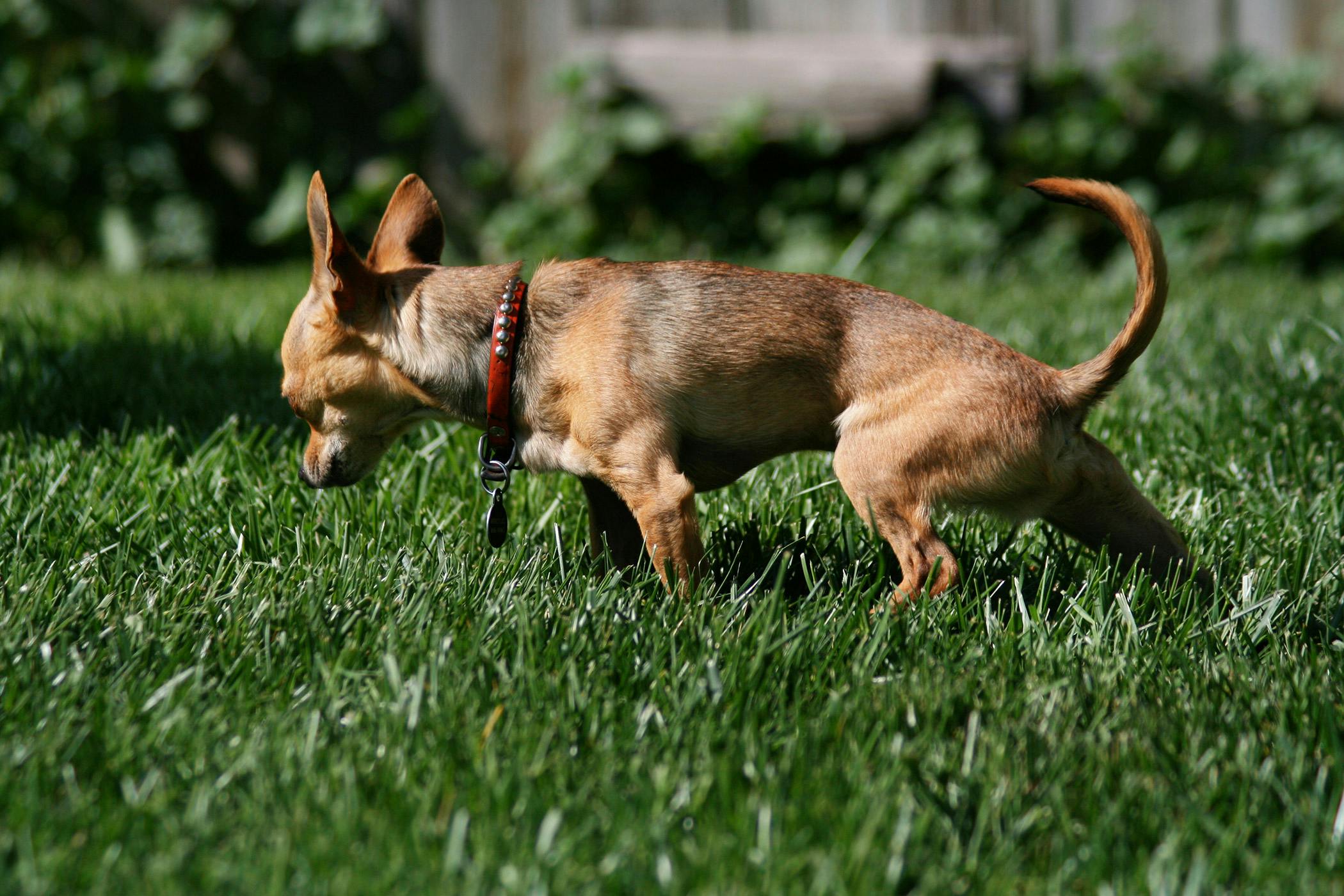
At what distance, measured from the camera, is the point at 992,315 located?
5.52 m

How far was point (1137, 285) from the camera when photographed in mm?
2537

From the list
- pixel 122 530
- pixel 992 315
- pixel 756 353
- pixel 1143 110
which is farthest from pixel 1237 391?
pixel 1143 110

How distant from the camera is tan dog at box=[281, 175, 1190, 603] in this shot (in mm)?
2623

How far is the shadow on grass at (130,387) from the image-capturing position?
3.73 metres

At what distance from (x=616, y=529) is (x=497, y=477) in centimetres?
37

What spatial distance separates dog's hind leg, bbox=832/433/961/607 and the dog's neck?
31.6 inches

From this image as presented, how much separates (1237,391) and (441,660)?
2993mm

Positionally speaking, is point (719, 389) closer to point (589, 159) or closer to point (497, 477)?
point (497, 477)

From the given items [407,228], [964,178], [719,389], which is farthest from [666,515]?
[964,178]

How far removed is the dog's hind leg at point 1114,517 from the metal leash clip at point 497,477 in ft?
4.10

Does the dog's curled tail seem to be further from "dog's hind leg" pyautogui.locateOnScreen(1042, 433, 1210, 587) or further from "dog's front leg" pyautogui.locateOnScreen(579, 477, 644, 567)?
"dog's front leg" pyautogui.locateOnScreen(579, 477, 644, 567)

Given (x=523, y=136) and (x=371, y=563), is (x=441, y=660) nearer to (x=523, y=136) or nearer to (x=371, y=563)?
(x=371, y=563)

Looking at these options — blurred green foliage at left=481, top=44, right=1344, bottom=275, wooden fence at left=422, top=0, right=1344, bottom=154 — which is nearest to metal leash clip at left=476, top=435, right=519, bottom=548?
blurred green foliage at left=481, top=44, right=1344, bottom=275

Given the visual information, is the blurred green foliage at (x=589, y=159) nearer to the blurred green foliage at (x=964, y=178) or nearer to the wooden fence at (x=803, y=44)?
the blurred green foliage at (x=964, y=178)
